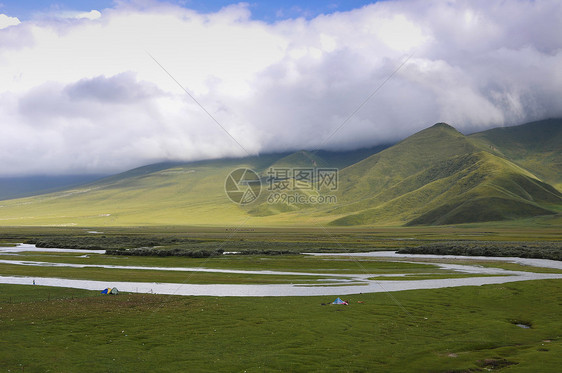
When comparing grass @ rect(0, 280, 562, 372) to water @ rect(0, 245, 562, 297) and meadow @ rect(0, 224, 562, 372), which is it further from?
water @ rect(0, 245, 562, 297)

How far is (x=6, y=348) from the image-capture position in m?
25.6

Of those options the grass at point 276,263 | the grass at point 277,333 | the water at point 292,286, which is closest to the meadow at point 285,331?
the grass at point 277,333

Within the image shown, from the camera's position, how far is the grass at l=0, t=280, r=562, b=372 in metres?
24.2

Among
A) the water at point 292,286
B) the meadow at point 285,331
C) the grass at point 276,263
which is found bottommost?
the grass at point 276,263

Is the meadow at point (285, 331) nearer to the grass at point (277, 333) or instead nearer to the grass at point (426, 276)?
the grass at point (277, 333)

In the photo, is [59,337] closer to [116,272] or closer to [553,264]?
[116,272]

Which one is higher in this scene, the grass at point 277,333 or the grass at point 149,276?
the grass at point 277,333

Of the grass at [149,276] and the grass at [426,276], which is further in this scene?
the grass at [426,276]

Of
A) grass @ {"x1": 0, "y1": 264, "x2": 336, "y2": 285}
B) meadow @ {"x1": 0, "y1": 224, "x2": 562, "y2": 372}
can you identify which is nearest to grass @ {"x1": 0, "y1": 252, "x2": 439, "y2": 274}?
grass @ {"x1": 0, "y1": 264, "x2": 336, "y2": 285}

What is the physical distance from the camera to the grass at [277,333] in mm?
24156

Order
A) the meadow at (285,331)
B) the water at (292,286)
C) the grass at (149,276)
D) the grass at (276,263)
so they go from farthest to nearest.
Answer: the grass at (276,263)
the grass at (149,276)
the water at (292,286)
the meadow at (285,331)

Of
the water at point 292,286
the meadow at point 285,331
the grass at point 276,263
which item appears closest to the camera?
the meadow at point 285,331

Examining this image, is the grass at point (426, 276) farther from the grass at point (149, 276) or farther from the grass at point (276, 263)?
the grass at point (149, 276)

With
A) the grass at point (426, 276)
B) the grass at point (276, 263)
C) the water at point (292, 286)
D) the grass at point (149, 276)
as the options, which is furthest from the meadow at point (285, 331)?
the grass at point (276, 263)
